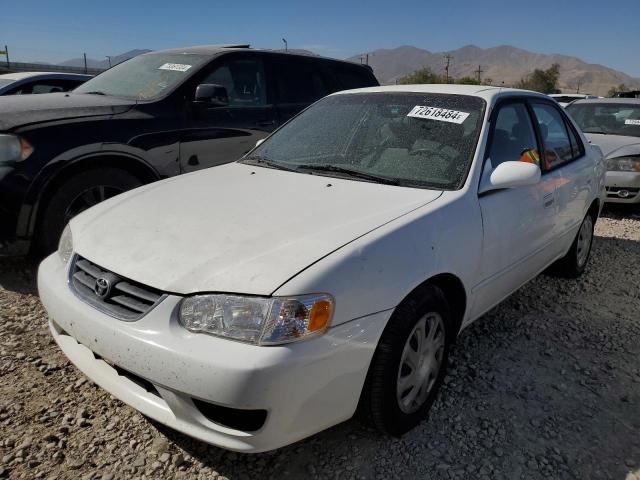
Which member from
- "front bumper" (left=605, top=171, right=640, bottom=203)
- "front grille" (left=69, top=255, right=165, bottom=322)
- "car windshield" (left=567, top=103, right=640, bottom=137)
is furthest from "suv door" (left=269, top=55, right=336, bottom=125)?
"car windshield" (left=567, top=103, right=640, bottom=137)

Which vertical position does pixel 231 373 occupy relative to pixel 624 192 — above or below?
above

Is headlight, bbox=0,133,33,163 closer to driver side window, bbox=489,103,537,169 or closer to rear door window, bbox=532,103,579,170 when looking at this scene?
driver side window, bbox=489,103,537,169

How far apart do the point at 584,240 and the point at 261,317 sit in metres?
3.55

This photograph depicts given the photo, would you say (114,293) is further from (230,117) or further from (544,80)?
(544,80)

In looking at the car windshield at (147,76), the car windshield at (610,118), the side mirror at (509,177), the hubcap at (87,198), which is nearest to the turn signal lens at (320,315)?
the side mirror at (509,177)

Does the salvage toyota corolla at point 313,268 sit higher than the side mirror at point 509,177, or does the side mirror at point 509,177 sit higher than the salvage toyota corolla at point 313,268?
the side mirror at point 509,177

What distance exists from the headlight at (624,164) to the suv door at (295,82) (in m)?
3.99

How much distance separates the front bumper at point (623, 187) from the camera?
6.61 meters

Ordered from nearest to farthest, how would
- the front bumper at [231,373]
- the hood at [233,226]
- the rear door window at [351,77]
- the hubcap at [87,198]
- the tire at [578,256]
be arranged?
the front bumper at [231,373], the hood at [233,226], the hubcap at [87,198], the tire at [578,256], the rear door window at [351,77]

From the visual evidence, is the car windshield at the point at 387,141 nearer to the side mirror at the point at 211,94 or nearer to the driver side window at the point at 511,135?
the driver side window at the point at 511,135

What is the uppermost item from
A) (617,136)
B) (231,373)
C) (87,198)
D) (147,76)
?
(147,76)

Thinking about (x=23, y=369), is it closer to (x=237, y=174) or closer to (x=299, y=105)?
(x=237, y=174)

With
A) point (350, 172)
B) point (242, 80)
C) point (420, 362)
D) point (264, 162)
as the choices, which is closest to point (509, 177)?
point (350, 172)

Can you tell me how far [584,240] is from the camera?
4.32 m
